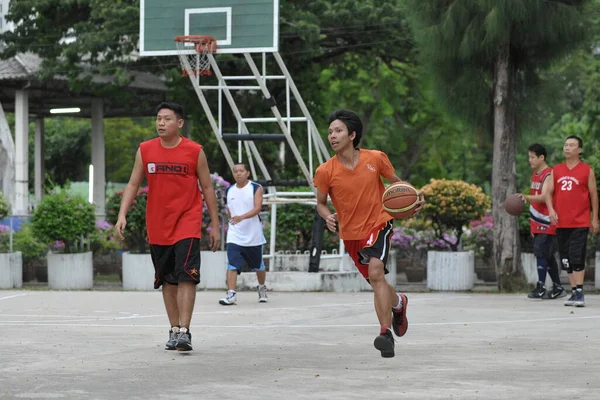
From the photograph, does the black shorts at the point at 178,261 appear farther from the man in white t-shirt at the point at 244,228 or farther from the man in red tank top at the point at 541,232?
the man in red tank top at the point at 541,232

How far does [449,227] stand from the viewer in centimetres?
1989

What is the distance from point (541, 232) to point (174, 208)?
25.7 feet

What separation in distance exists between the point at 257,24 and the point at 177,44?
1361 millimetres

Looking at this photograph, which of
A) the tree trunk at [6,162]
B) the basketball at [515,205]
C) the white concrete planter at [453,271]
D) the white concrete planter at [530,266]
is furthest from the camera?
the tree trunk at [6,162]

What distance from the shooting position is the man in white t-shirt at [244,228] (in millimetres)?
16016

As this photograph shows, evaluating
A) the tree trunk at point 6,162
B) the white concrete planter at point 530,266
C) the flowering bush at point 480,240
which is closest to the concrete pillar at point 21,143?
the tree trunk at point 6,162

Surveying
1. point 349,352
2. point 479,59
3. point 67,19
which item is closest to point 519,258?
point 479,59

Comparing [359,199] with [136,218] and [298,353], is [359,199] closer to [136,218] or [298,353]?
[298,353]

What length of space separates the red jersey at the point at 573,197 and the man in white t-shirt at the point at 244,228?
384 centimetres

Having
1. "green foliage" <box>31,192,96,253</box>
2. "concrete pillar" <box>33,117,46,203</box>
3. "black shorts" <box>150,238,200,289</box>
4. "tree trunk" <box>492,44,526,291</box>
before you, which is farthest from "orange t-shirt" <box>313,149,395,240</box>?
"concrete pillar" <box>33,117,46,203</box>

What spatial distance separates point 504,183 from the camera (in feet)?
61.3

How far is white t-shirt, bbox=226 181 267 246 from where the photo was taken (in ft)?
52.7

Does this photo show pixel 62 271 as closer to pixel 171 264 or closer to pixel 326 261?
pixel 326 261

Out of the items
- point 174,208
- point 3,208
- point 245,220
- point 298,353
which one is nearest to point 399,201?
point 298,353
